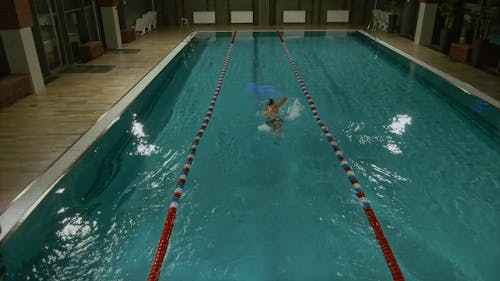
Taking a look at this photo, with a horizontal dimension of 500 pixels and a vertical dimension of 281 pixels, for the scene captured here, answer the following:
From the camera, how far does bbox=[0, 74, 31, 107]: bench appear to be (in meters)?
6.45

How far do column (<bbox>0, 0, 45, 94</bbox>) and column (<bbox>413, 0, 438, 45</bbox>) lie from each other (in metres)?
11.2

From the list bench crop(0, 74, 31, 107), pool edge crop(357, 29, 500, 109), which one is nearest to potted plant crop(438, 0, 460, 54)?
pool edge crop(357, 29, 500, 109)

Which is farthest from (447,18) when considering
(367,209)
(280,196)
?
(280,196)

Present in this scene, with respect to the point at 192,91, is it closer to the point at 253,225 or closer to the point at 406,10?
the point at 253,225

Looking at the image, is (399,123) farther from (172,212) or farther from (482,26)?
(482,26)

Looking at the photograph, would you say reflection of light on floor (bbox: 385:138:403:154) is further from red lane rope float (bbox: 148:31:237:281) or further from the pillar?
the pillar

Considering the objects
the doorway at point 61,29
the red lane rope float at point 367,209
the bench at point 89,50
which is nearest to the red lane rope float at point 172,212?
the red lane rope float at point 367,209

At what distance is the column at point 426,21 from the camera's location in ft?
38.7

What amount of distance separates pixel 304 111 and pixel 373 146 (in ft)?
5.51

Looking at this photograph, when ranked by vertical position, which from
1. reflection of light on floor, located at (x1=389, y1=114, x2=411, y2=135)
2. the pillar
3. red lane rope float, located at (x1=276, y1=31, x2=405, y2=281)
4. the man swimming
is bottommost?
red lane rope float, located at (x1=276, y1=31, x2=405, y2=281)

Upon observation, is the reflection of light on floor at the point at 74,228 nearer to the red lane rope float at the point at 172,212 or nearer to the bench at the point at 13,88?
the red lane rope float at the point at 172,212

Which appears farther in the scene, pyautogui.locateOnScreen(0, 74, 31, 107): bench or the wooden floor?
pyautogui.locateOnScreen(0, 74, 31, 107): bench

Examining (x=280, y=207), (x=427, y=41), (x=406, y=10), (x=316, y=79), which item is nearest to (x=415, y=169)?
(x=280, y=207)

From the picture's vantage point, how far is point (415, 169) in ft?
16.0
